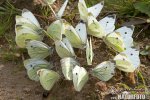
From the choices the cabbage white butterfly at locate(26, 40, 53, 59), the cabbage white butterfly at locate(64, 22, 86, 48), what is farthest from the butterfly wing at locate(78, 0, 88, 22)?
the cabbage white butterfly at locate(26, 40, 53, 59)

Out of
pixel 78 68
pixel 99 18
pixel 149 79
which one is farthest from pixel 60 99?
pixel 99 18

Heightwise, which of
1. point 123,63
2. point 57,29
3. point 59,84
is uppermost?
point 57,29

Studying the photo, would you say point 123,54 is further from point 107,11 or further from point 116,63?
point 107,11

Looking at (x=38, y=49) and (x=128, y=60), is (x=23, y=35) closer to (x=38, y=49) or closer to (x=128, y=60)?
(x=38, y=49)

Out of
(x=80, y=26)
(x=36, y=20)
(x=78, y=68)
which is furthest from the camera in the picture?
(x=36, y=20)

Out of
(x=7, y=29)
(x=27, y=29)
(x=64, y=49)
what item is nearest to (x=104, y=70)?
(x=64, y=49)

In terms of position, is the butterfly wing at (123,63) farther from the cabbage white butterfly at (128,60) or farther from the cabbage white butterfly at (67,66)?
the cabbage white butterfly at (67,66)

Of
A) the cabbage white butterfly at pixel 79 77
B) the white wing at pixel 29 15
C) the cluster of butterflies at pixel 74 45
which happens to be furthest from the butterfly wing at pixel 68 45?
the white wing at pixel 29 15
